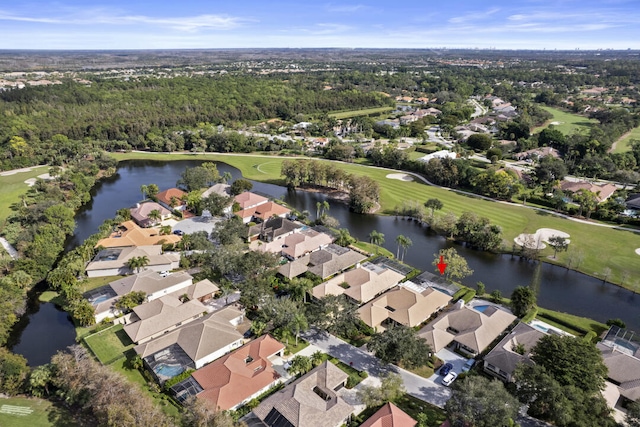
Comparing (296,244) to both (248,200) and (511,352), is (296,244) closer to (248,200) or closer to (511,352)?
(248,200)

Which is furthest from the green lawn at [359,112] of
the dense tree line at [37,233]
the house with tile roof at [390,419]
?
the house with tile roof at [390,419]

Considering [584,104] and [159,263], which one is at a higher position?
[584,104]

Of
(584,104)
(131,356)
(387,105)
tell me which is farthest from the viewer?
(387,105)

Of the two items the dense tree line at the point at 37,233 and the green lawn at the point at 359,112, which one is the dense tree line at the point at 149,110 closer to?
the green lawn at the point at 359,112

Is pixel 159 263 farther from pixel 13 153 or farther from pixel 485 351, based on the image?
pixel 13 153

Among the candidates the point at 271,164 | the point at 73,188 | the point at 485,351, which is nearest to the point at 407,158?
the point at 271,164

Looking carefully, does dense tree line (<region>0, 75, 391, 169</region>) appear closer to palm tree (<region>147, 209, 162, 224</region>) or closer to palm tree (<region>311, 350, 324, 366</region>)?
palm tree (<region>147, 209, 162, 224</region>)

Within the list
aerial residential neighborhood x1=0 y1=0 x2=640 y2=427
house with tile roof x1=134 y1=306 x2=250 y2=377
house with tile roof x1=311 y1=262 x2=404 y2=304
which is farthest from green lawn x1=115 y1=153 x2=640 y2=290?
house with tile roof x1=134 y1=306 x2=250 y2=377
